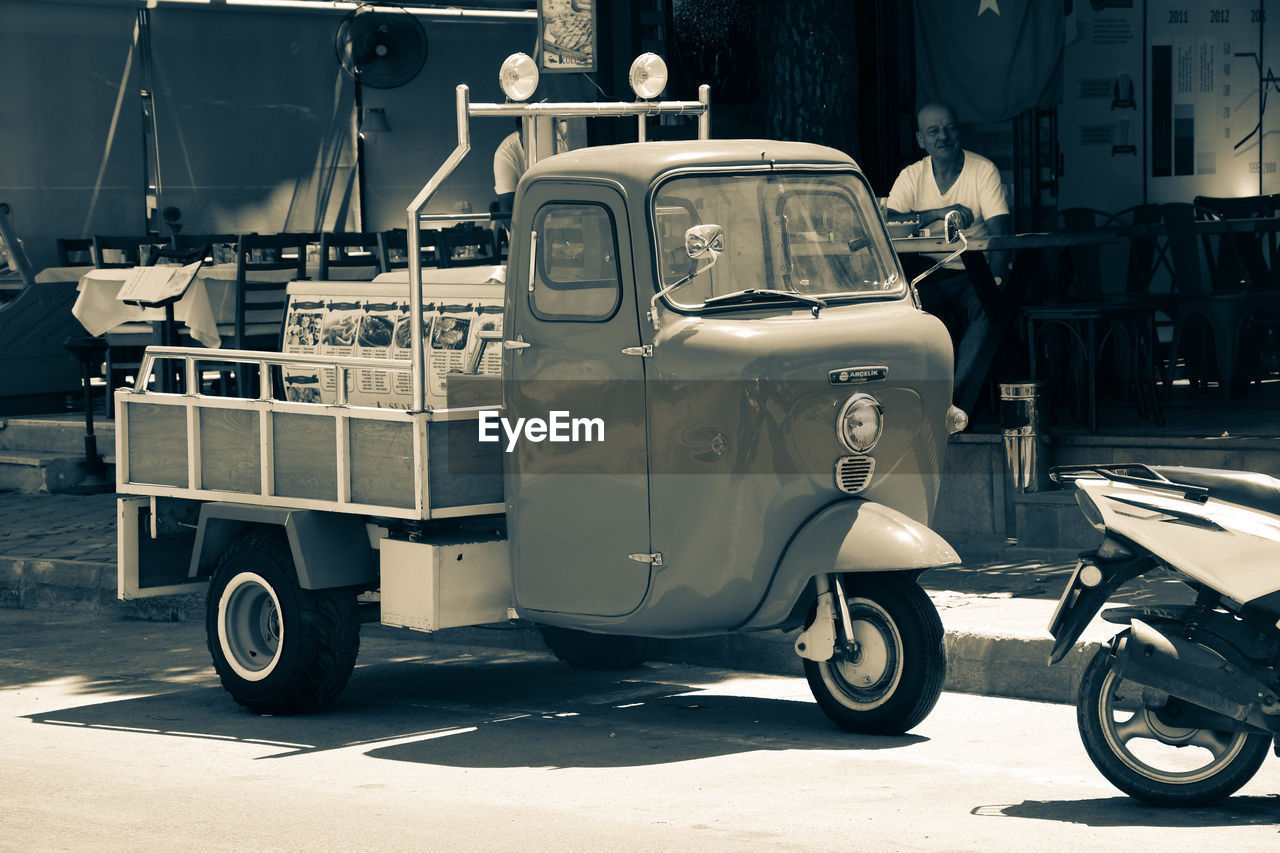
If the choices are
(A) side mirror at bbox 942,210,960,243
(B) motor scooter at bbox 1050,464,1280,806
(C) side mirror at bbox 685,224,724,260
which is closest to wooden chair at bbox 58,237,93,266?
(A) side mirror at bbox 942,210,960,243

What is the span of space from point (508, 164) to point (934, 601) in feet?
19.0

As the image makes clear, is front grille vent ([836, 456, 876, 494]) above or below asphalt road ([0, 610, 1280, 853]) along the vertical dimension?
above

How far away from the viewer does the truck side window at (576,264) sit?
7.24 metres

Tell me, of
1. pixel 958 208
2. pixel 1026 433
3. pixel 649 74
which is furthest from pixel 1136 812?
pixel 958 208

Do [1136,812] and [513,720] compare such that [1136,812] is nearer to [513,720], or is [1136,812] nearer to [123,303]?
[513,720]

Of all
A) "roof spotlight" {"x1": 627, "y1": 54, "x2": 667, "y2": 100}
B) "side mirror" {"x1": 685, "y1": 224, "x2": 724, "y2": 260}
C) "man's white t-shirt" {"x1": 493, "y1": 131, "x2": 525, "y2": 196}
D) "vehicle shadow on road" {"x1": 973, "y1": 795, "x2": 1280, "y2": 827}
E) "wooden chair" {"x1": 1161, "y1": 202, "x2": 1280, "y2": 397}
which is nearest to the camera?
"vehicle shadow on road" {"x1": 973, "y1": 795, "x2": 1280, "y2": 827}

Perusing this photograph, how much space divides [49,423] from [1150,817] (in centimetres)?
1041

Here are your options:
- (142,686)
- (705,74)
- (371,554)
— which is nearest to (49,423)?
(705,74)

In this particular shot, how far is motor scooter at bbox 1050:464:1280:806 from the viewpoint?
19.1ft

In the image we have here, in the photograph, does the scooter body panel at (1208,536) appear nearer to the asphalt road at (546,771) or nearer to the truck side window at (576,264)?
the asphalt road at (546,771)

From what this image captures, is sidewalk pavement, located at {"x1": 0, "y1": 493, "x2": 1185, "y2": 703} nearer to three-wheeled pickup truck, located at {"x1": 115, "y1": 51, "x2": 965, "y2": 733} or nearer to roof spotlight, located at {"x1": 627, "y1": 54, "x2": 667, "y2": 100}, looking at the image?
three-wheeled pickup truck, located at {"x1": 115, "y1": 51, "x2": 965, "y2": 733}

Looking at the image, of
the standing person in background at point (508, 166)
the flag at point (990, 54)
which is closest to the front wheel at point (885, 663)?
the flag at point (990, 54)

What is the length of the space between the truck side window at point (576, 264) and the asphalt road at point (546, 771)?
5.25 ft

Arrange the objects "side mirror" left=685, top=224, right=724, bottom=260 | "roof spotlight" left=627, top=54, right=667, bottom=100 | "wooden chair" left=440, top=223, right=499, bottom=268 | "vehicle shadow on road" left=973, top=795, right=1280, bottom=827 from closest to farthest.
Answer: "vehicle shadow on road" left=973, top=795, right=1280, bottom=827 → "side mirror" left=685, top=224, right=724, bottom=260 → "roof spotlight" left=627, top=54, right=667, bottom=100 → "wooden chair" left=440, top=223, right=499, bottom=268
